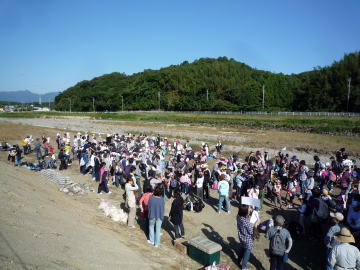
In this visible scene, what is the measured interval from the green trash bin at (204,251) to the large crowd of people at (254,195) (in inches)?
22.7

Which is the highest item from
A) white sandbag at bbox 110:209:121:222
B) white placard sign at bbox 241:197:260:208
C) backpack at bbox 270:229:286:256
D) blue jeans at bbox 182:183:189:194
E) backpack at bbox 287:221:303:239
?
white placard sign at bbox 241:197:260:208

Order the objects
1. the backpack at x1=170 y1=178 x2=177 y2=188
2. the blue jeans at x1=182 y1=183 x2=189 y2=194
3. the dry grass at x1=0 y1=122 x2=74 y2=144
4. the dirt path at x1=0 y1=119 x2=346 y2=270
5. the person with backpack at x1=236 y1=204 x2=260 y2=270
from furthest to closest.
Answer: the dry grass at x1=0 y1=122 x2=74 y2=144 → the blue jeans at x1=182 y1=183 x2=189 y2=194 → the backpack at x1=170 y1=178 x2=177 y2=188 → the person with backpack at x1=236 y1=204 x2=260 y2=270 → the dirt path at x1=0 y1=119 x2=346 y2=270

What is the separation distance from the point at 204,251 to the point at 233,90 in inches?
2862

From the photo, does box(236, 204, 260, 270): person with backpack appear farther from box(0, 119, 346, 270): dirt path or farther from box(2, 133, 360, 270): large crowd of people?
box(0, 119, 346, 270): dirt path

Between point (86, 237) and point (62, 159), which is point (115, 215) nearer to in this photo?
point (86, 237)

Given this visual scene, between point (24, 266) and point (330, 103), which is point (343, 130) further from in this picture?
point (24, 266)

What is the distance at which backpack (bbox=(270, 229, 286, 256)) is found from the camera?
5500 millimetres

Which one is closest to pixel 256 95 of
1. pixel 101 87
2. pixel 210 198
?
pixel 210 198

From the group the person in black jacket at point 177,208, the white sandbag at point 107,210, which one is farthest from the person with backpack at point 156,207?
the white sandbag at point 107,210

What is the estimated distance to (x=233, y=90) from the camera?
3002 inches

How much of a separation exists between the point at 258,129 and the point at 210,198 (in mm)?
32967

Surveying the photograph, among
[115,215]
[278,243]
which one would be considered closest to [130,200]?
[115,215]

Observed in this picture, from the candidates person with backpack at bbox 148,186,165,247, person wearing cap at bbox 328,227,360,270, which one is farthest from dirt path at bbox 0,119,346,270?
person wearing cap at bbox 328,227,360,270

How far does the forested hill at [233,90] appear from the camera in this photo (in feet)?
170
